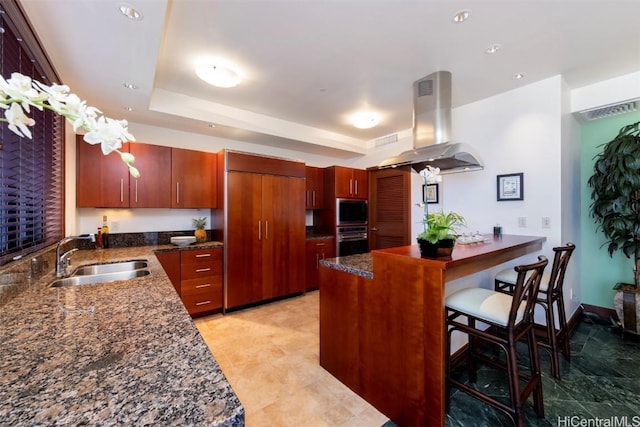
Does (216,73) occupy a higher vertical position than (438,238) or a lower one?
higher

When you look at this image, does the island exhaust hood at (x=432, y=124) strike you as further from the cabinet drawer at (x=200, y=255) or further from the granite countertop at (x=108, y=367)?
the granite countertop at (x=108, y=367)

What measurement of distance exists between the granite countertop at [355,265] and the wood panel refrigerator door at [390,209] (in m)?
2.43

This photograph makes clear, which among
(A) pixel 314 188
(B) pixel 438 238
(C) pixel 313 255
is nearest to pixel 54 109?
(B) pixel 438 238

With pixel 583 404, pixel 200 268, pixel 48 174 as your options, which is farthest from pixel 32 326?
pixel 583 404

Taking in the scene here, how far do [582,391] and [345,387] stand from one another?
5.50 feet

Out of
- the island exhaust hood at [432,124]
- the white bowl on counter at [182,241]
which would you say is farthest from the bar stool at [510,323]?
the white bowl on counter at [182,241]

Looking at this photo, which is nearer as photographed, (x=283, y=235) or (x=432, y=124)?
(x=432, y=124)

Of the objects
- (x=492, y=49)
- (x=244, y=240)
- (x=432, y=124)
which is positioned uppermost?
(x=492, y=49)


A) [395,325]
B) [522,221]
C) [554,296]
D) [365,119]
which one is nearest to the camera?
[395,325]

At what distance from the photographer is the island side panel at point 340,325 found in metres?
1.97

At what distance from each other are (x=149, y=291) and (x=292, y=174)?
2838 millimetres

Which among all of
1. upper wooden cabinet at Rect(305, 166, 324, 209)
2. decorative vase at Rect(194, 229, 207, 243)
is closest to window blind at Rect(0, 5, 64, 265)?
decorative vase at Rect(194, 229, 207, 243)

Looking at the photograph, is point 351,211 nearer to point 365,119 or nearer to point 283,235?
point 283,235

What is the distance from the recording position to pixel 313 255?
14.5 feet
